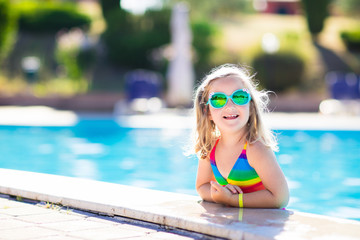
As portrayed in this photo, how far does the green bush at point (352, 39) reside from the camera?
23977 mm

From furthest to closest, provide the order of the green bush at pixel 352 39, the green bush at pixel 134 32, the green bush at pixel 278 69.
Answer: the green bush at pixel 352 39 < the green bush at pixel 134 32 < the green bush at pixel 278 69

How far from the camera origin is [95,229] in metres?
2.96

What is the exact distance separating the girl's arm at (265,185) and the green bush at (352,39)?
21915 millimetres

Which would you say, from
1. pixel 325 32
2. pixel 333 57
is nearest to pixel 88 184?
pixel 333 57

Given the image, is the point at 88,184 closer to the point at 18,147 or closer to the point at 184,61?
the point at 18,147

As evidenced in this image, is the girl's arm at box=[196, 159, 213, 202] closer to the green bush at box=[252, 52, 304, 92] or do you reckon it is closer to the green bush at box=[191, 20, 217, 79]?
the green bush at box=[252, 52, 304, 92]

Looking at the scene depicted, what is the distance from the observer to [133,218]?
318cm

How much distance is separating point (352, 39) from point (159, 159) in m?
17.8

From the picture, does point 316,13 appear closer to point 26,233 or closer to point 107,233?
point 107,233

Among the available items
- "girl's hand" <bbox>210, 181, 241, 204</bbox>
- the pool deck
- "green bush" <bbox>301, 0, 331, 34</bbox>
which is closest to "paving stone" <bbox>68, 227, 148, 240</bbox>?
the pool deck

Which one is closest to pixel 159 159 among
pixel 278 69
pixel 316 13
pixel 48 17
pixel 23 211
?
pixel 23 211

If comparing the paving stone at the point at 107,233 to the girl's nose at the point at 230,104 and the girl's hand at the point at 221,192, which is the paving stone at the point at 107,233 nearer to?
the girl's hand at the point at 221,192

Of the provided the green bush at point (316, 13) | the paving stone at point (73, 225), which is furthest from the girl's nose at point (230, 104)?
the green bush at point (316, 13)

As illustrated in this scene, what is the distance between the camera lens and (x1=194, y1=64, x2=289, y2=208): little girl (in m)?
3.18
